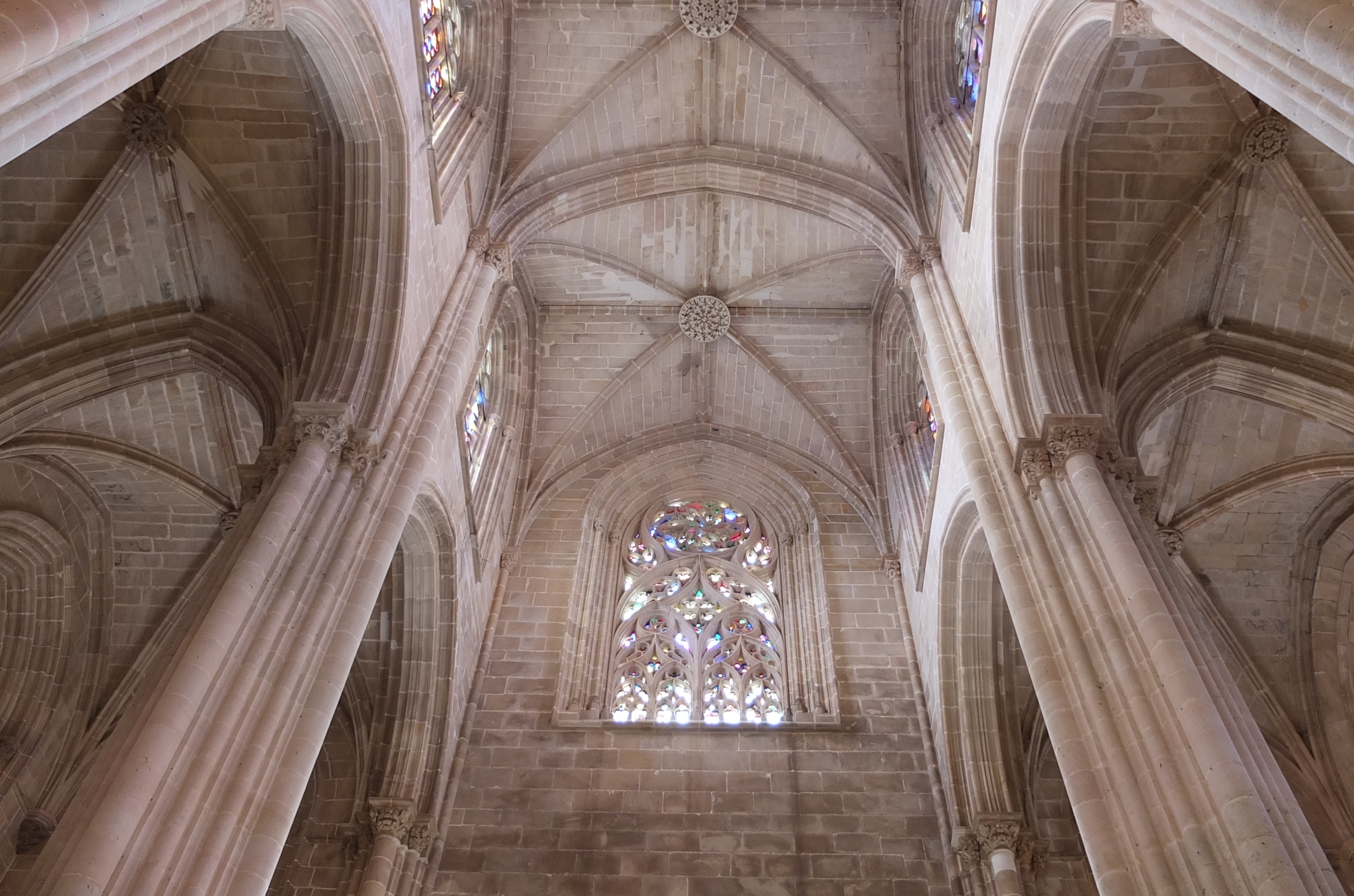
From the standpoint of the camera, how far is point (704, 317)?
1579 centimetres

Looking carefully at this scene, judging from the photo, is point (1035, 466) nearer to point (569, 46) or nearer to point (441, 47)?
point (441, 47)

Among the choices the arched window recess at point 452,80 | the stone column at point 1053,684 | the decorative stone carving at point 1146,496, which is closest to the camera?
the stone column at point 1053,684

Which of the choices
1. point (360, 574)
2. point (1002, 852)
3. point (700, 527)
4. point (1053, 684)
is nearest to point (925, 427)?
point (700, 527)

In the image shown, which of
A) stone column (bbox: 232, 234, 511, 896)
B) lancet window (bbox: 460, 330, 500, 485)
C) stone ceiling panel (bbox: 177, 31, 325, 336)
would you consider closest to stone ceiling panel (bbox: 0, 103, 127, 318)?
stone ceiling panel (bbox: 177, 31, 325, 336)

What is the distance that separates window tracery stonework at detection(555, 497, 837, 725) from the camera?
41.1 feet

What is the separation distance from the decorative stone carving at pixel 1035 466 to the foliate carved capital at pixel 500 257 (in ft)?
21.8

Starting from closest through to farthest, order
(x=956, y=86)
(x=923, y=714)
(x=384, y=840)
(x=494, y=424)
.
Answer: (x=384, y=840), (x=923, y=714), (x=956, y=86), (x=494, y=424)

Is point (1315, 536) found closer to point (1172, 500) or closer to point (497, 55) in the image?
point (1172, 500)

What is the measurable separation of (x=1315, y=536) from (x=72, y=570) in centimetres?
1446

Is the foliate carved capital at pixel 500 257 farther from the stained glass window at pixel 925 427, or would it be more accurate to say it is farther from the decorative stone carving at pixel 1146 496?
the decorative stone carving at pixel 1146 496

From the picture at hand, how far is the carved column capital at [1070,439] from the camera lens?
311 inches

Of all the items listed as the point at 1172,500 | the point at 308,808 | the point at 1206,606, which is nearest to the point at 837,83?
the point at 1172,500

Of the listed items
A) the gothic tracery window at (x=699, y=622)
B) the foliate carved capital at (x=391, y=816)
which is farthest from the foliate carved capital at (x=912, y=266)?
the foliate carved capital at (x=391, y=816)

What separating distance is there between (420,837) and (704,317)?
844cm
